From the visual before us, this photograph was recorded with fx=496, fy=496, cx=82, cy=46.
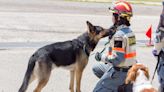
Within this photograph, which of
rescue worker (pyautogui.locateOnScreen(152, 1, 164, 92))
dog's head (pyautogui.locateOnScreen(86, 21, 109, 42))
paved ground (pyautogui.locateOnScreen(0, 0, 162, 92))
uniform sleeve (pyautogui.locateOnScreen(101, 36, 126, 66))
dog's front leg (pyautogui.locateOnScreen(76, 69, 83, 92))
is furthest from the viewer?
paved ground (pyautogui.locateOnScreen(0, 0, 162, 92))

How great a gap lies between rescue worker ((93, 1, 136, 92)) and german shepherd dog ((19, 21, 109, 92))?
4.15 feet

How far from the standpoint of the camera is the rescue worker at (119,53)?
6273 millimetres

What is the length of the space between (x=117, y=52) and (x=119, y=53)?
30 millimetres

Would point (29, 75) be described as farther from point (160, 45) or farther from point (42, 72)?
point (160, 45)

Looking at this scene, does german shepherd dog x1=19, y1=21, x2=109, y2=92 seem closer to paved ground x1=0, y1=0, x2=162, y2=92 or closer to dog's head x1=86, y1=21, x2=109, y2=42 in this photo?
dog's head x1=86, y1=21, x2=109, y2=42

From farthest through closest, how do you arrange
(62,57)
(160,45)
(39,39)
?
(39,39), (62,57), (160,45)

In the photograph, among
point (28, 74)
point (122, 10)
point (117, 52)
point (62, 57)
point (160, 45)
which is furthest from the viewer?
point (62, 57)

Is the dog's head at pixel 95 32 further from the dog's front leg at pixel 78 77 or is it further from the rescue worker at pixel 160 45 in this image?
the rescue worker at pixel 160 45

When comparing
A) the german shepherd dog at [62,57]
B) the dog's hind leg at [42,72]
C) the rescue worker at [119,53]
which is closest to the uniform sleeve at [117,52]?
the rescue worker at [119,53]

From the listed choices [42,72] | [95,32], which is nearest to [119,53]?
[42,72]

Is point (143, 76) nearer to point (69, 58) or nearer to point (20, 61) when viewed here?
point (69, 58)

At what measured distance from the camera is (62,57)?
829 centimetres

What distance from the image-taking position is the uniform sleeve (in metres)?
6.25

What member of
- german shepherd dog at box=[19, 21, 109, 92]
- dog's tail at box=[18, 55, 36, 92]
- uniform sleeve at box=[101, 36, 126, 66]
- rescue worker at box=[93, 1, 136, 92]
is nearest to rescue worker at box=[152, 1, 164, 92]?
rescue worker at box=[93, 1, 136, 92]
